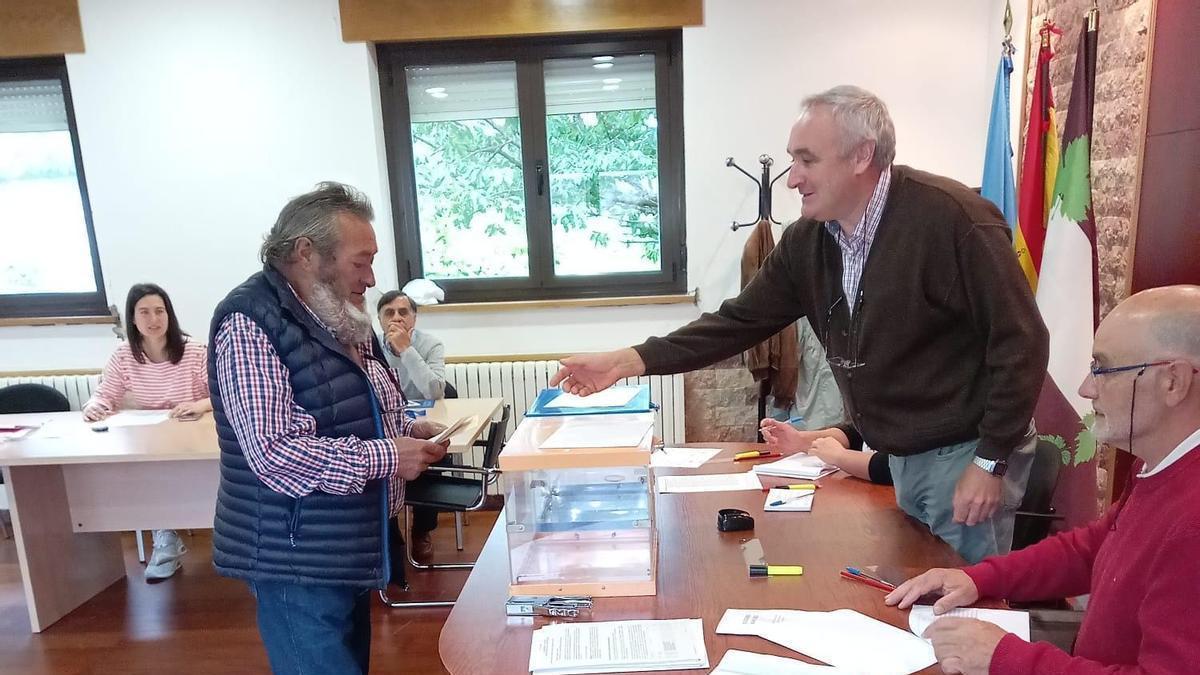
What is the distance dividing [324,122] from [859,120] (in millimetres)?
3328

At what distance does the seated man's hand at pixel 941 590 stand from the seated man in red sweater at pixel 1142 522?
160mm

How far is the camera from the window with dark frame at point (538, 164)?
4.15 meters

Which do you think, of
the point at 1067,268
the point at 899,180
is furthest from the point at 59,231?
the point at 1067,268

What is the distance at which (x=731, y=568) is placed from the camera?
1.44 m

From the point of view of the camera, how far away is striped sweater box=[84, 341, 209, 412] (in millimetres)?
3615

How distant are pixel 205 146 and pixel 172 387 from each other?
Answer: 1.39 meters

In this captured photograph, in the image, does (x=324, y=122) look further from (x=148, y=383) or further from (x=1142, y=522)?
(x=1142, y=522)

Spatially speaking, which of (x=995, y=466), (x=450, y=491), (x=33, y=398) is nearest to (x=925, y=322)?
(x=995, y=466)

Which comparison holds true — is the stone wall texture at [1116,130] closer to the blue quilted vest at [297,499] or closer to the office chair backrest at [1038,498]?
the office chair backrest at [1038,498]

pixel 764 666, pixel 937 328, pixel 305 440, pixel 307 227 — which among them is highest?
pixel 307 227

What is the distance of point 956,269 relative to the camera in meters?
1.48

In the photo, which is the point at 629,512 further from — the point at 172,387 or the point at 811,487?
the point at 172,387

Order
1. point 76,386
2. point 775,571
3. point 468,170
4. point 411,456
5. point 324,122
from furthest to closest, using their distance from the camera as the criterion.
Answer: point 468,170 → point 76,386 → point 324,122 → point 411,456 → point 775,571

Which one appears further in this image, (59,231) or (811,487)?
(59,231)
